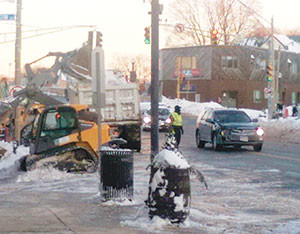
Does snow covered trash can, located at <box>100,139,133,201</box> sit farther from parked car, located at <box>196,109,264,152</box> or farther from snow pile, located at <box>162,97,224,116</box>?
snow pile, located at <box>162,97,224,116</box>

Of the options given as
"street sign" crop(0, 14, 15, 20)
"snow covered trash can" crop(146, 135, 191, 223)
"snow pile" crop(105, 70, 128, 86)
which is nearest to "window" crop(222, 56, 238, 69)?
"street sign" crop(0, 14, 15, 20)

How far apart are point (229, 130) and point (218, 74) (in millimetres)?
52060

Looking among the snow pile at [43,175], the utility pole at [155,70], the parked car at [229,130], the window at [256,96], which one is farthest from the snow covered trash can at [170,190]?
the window at [256,96]

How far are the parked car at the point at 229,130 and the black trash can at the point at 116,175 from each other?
12452 mm

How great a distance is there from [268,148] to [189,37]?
205ft

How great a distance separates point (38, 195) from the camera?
11852mm

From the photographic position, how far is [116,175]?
1070 cm

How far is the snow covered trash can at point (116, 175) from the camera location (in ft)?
34.9

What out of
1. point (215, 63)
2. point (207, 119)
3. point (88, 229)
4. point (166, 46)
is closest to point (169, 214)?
point (88, 229)

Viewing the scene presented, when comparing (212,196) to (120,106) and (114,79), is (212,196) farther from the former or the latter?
(114,79)

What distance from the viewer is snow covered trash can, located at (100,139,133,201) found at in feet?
34.9

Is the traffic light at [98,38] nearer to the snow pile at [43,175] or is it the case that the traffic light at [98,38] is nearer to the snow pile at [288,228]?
the snow pile at [43,175]

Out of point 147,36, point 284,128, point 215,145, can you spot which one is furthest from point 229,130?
point 284,128

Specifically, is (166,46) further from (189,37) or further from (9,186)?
(9,186)
